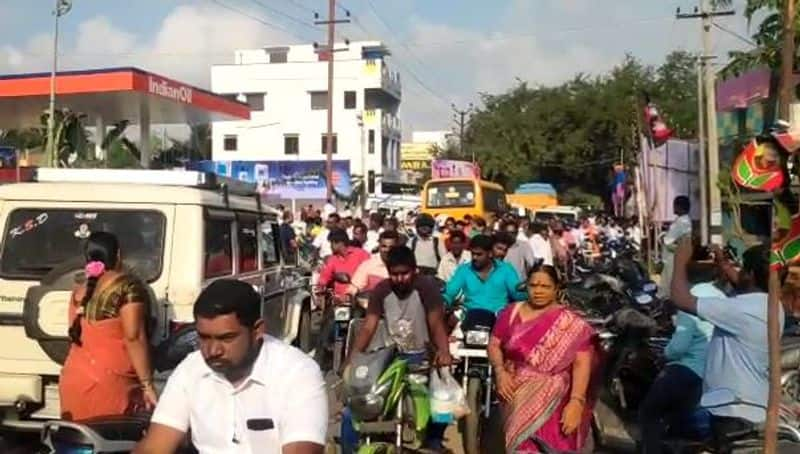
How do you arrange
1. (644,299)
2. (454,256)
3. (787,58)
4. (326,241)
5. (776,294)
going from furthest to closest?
(326,241) → (454,256) → (644,299) → (776,294) → (787,58)

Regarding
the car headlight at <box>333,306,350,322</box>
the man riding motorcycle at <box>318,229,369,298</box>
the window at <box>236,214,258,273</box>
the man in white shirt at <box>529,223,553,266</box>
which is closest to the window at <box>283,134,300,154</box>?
the man in white shirt at <box>529,223,553,266</box>

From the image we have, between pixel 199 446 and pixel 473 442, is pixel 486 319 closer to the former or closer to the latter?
pixel 473 442

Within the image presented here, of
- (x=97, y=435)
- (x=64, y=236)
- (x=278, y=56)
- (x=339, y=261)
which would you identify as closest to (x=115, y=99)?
(x=339, y=261)

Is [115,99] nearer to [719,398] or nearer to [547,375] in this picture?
[547,375]

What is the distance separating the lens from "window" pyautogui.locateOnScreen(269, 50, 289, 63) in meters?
78.2

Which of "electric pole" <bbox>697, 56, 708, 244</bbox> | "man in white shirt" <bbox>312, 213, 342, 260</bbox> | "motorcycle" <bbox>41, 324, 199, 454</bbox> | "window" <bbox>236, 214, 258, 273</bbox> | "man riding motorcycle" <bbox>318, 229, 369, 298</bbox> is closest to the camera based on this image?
"motorcycle" <bbox>41, 324, 199, 454</bbox>

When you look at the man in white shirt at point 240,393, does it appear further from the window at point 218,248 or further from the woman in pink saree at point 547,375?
the window at point 218,248

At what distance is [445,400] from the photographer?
6277 mm

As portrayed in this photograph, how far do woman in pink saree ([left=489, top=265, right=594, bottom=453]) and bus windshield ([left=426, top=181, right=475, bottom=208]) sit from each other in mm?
25423

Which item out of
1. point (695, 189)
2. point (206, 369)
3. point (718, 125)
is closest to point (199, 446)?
point (206, 369)

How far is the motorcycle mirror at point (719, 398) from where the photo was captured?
511cm

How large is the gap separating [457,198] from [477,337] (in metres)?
23.7

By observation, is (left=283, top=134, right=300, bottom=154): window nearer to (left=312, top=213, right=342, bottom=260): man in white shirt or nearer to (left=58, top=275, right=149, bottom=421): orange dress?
(left=312, top=213, right=342, bottom=260): man in white shirt

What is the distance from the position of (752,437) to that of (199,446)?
271 cm
